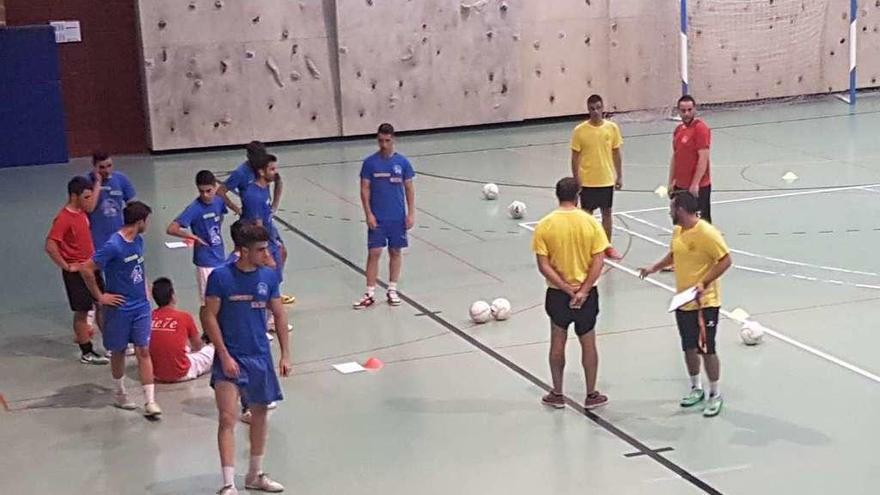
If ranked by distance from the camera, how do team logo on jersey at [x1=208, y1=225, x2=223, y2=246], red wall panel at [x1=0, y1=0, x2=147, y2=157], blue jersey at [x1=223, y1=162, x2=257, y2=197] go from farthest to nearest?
1. red wall panel at [x1=0, y1=0, x2=147, y2=157]
2. blue jersey at [x1=223, y1=162, x2=257, y2=197]
3. team logo on jersey at [x1=208, y1=225, x2=223, y2=246]

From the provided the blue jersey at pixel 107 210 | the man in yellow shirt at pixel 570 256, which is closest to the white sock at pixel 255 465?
the man in yellow shirt at pixel 570 256

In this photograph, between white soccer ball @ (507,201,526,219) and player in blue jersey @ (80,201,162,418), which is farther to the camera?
white soccer ball @ (507,201,526,219)

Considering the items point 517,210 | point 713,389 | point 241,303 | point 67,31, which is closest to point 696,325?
point 713,389

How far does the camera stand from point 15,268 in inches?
642

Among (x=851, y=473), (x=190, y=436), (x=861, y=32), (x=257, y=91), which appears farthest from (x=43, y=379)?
(x=861, y=32)

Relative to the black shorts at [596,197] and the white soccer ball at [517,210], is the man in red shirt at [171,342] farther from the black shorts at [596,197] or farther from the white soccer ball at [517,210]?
the white soccer ball at [517,210]

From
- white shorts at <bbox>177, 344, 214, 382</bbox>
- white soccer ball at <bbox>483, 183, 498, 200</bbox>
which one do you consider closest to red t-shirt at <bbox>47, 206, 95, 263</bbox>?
white shorts at <bbox>177, 344, 214, 382</bbox>

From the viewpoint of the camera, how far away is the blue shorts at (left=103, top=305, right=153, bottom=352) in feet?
34.8

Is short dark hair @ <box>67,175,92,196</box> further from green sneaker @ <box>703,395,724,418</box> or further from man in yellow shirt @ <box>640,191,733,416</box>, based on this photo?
green sneaker @ <box>703,395,724,418</box>

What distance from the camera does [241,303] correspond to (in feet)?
28.5

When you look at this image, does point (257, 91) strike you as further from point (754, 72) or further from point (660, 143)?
point (754, 72)

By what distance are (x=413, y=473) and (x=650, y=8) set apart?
61.4ft

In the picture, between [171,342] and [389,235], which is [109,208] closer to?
[171,342]

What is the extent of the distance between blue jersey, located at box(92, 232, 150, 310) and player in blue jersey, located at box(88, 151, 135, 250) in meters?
1.87
